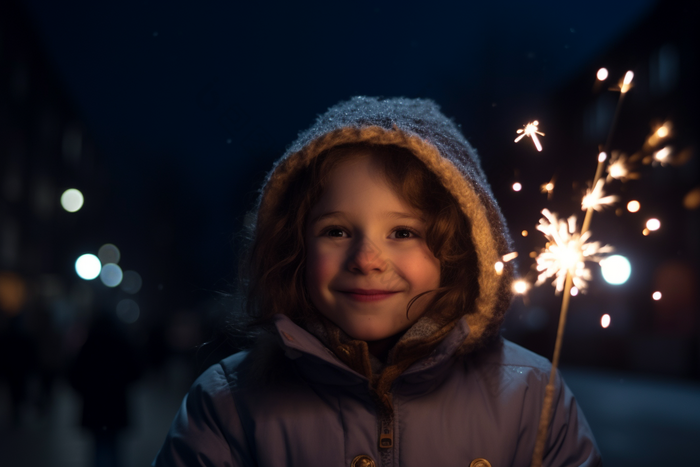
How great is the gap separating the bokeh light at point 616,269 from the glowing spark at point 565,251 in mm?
31

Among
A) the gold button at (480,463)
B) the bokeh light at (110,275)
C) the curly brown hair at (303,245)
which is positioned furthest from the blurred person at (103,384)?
the bokeh light at (110,275)

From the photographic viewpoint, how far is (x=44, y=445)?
6363 millimetres

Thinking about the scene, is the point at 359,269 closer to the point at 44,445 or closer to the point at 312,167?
the point at 312,167

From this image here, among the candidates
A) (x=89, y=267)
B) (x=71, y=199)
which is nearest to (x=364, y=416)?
(x=89, y=267)

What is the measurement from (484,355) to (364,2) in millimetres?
2710

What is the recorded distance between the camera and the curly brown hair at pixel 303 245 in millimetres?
1902

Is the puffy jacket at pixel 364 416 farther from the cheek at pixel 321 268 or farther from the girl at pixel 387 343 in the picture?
the cheek at pixel 321 268

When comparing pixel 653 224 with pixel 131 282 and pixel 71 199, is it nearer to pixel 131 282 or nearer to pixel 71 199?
pixel 71 199

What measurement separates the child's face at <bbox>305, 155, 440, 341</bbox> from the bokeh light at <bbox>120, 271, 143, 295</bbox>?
1452 inches

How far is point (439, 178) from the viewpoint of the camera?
1.88 metres

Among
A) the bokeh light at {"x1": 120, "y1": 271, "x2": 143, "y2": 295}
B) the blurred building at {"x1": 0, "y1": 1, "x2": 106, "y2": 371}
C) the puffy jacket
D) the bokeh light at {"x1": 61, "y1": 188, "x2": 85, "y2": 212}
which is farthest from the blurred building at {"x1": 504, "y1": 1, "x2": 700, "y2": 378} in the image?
the bokeh light at {"x1": 120, "y1": 271, "x2": 143, "y2": 295}

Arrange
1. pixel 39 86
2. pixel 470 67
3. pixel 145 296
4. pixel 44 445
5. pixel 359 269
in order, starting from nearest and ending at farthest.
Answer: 1. pixel 359 269
2. pixel 470 67
3. pixel 44 445
4. pixel 39 86
5. pixel 145 296

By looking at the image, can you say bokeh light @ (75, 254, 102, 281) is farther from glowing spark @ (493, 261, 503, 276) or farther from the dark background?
glowing spark @ (493, 261, 503, 276)

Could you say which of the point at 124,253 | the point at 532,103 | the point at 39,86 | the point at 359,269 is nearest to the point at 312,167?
the point at 359,269
